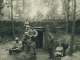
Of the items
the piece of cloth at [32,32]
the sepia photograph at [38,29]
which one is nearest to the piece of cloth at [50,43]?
the sepia photograph at [38,29]

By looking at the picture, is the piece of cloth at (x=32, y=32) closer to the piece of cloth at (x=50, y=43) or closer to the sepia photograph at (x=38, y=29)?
the sepia photograph at (x=38, y=29)

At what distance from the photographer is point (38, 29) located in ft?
64.3

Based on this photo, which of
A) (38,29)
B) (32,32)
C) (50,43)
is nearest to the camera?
(32,32)

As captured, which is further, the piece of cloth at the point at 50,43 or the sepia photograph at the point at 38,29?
the piece of cloth at the point at 50,43

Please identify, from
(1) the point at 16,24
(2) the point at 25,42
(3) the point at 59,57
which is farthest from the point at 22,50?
(1) the point at 16,24

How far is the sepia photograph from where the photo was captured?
1422 centimetres

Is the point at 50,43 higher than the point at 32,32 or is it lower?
lower

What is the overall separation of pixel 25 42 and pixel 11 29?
8292 millimetres

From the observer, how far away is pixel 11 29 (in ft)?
71.2

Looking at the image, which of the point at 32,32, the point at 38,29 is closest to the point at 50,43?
the point at 32,32

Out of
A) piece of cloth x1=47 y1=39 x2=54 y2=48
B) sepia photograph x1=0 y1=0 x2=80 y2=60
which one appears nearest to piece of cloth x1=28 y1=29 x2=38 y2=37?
sepia photograph x1=0 y1=0 x2=80 y2=60

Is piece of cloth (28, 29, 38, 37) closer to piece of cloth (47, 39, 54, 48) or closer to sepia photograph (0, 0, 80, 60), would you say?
sepia photograph (0, 0, 80, 60)

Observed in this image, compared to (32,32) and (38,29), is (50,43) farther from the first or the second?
(38,29)

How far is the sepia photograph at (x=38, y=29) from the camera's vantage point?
14224mm
